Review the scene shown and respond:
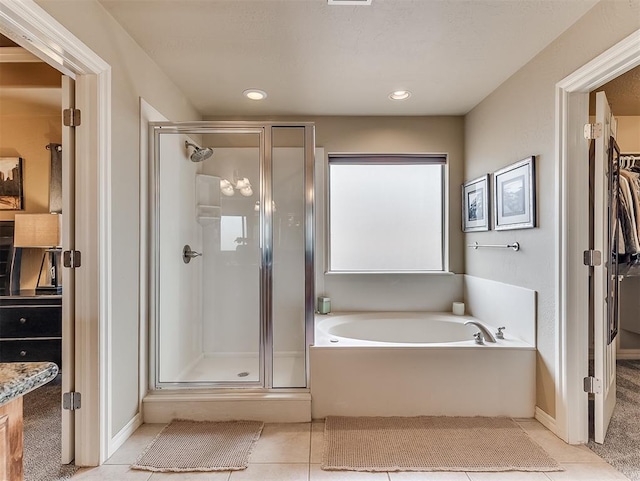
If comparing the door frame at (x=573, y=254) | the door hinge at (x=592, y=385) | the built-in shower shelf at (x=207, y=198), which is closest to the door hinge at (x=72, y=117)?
the built-in shower shelf at (x=207, y=198)

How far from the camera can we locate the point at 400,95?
280cm

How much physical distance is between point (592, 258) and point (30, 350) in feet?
12.8

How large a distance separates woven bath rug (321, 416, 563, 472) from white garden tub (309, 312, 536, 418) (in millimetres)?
67

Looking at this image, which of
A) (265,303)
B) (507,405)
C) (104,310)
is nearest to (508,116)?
(507,405)

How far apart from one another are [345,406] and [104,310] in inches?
60.4

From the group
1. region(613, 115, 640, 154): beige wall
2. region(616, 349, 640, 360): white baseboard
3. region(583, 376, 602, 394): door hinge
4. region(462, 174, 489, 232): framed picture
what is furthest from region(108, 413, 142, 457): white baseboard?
region(613, 115, 640, 154): beige wall

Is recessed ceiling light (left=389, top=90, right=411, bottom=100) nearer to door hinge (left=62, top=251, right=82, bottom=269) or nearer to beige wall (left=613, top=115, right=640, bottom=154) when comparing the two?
beige wall (left=613, top=115, right=640, bottom=154)

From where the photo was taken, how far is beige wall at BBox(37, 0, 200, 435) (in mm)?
1761

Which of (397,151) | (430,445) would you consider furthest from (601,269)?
(397,151)

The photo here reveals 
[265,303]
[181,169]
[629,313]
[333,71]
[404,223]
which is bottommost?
[629,313]

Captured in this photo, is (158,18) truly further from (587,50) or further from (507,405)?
(507,405)

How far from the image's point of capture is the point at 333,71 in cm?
238

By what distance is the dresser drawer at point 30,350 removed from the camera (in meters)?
2.59

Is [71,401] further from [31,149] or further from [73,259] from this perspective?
[31,149]
